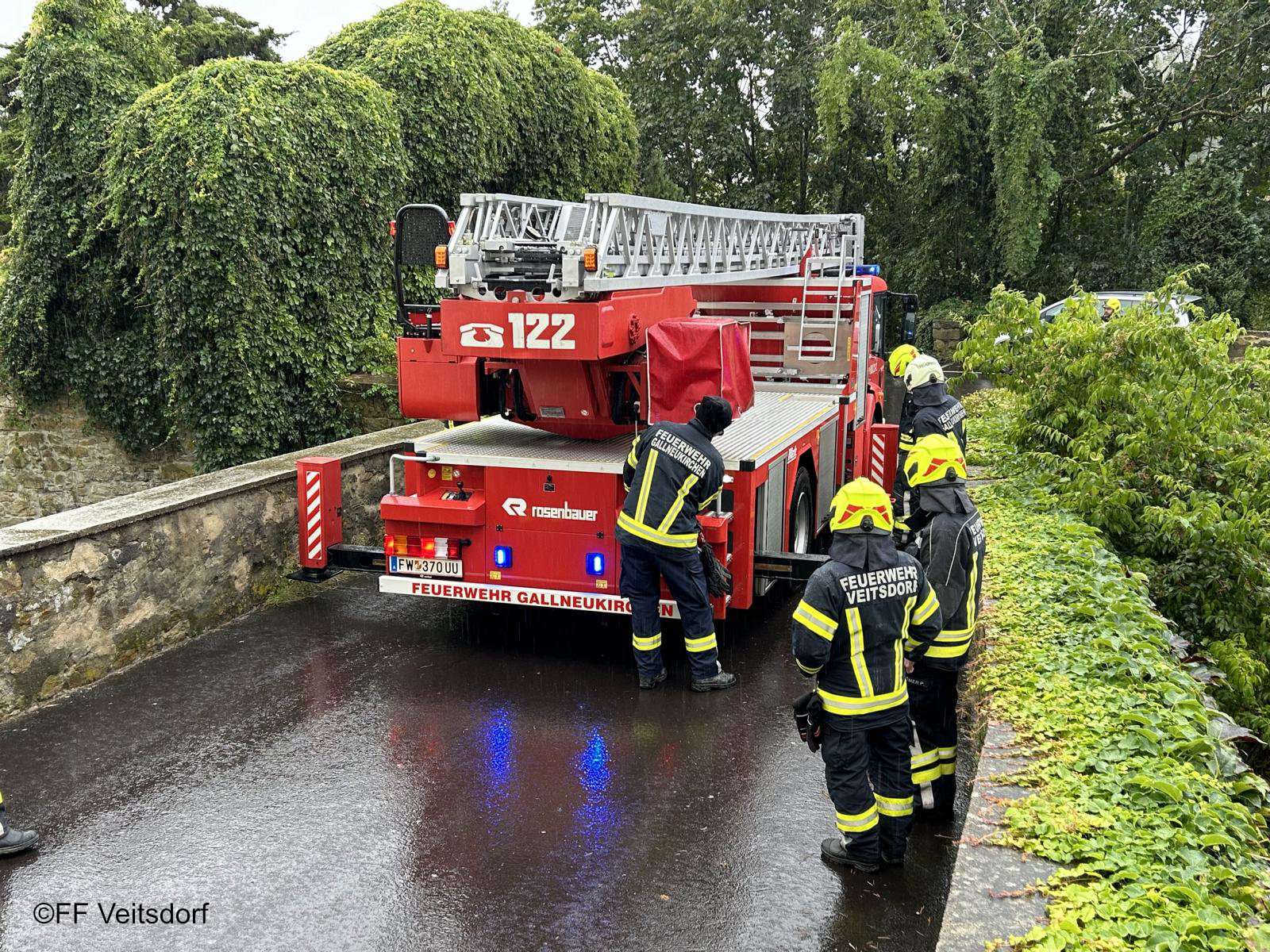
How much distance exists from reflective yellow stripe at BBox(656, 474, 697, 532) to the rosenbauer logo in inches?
30.0

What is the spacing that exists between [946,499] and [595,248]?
102 inches

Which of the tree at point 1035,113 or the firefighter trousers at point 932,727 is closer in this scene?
the firefighter trousers at point 932,727

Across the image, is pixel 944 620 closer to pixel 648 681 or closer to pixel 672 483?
pixel 672 483

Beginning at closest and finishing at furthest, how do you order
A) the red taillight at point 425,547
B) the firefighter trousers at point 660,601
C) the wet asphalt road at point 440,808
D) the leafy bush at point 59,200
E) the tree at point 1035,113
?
the wet asphalt road at point 440,808
the firefighter trousers at point 660,601
the red taillight at point 425,547
the leafy bush at point 59,200
the tree at point 1035,113

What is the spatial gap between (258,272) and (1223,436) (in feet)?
32.5

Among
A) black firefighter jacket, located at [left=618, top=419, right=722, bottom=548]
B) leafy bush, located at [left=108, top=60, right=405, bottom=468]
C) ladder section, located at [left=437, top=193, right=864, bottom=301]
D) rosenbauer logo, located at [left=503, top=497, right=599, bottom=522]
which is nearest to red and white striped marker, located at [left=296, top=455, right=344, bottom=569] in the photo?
rosenbauer logo, located at [left=503, top=497, right=599, bottom=522]

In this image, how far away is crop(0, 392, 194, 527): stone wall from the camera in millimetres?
14109

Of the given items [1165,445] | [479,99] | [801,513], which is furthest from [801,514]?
[479,99]

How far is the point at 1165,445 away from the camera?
26.0 ft

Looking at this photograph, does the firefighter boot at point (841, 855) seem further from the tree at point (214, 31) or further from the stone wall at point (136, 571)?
the tree at point (214, 31)

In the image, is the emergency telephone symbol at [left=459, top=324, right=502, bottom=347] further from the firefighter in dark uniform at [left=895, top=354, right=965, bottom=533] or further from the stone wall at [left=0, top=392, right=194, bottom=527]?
the stone wall at [left=0, top=392, right=194, bottom=527]

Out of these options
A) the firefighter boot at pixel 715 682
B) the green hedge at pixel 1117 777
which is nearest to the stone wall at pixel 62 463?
the firefighter boot at pixel 715 682

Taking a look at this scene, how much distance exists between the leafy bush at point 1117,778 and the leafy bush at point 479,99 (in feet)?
38.8

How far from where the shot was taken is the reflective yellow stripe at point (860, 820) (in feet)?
14.3
